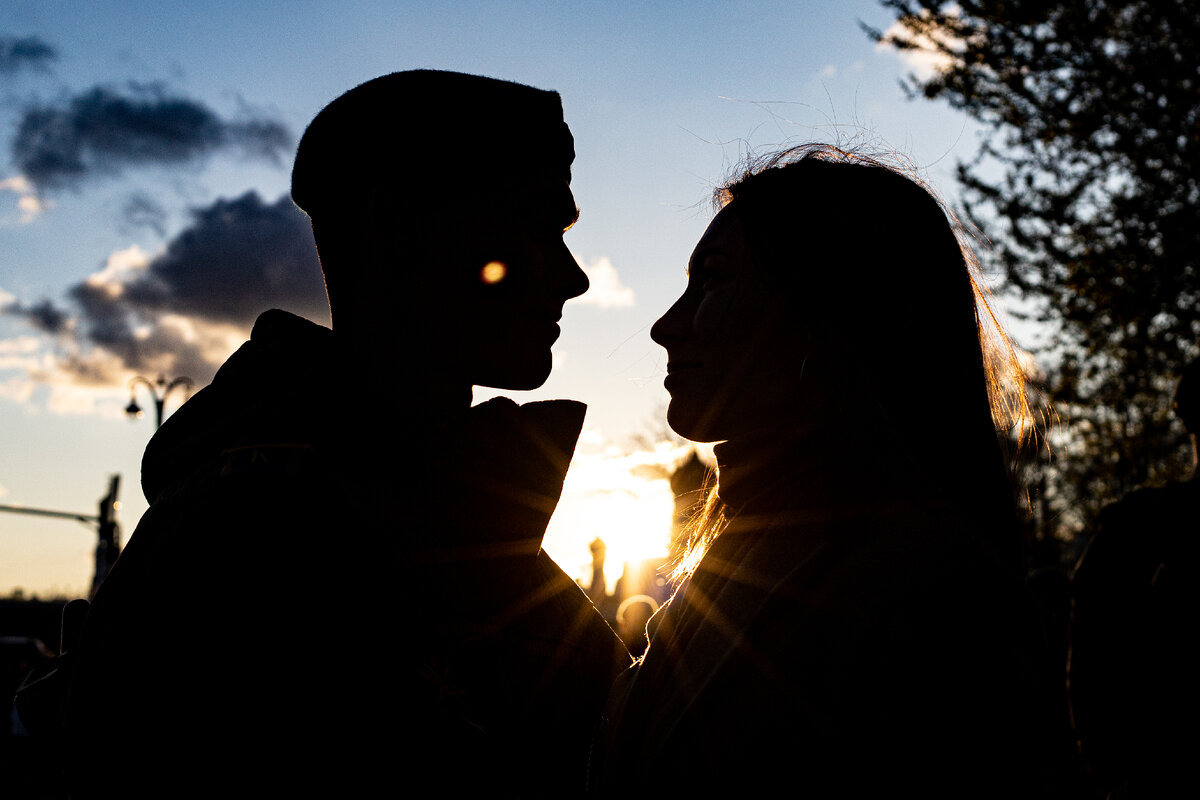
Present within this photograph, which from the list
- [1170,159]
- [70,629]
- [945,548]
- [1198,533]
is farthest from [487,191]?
[1170,159]

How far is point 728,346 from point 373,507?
1.00 m

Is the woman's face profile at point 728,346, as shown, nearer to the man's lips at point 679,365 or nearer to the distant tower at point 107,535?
the man's lips at point 679,365

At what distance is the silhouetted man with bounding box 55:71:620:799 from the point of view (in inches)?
53.3

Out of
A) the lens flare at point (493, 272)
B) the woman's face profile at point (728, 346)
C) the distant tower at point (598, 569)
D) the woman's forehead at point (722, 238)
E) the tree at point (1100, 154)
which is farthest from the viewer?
the tree at point (1100, 154)

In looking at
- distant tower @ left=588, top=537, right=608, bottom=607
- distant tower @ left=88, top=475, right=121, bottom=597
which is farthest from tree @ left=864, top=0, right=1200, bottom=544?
distant tower @ left=88, top=475, right=121, bottom=597

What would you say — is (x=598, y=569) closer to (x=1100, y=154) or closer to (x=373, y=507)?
(x=373, y=507)

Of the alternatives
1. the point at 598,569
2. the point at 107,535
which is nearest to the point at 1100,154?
the point at 598,569

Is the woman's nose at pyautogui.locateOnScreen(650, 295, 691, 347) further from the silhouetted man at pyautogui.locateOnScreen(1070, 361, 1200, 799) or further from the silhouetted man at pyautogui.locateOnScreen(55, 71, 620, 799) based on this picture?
the silhouetted man at pyautogui.locateOnScreen(1070, 361, 1200, 799)

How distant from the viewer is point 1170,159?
13211 millimetres

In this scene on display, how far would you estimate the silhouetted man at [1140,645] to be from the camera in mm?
3016

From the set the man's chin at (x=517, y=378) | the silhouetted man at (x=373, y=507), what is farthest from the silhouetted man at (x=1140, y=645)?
the man's chin at (x=517, y=378)

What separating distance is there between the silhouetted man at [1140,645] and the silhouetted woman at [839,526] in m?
1.26

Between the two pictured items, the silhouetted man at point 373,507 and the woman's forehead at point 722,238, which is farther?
the woman's forehead at point 722,238

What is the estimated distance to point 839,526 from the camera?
191 centimetres
